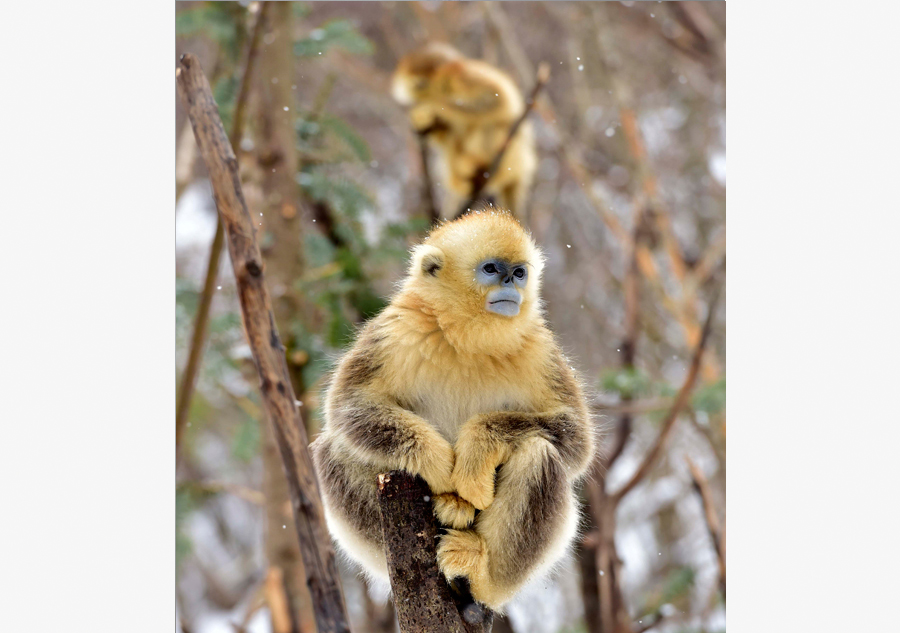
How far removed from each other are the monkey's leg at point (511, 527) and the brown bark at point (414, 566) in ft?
0.14

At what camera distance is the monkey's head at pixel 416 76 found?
15.8 feet

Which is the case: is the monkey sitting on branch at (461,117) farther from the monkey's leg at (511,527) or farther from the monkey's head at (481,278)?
the monkey's leg at (511,527)

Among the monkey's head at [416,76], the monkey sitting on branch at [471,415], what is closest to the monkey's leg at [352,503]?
the monkey sitting on branch at [471,415]

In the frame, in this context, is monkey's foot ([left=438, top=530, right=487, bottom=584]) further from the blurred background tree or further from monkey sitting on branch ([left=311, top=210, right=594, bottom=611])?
Result: the blurred background tree

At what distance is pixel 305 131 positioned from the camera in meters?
3.86

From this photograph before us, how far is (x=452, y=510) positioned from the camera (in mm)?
1684

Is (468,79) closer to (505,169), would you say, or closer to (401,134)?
(505,169)

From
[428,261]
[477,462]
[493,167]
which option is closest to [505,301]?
[428,261]

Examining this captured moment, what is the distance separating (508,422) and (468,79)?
3.62 meters

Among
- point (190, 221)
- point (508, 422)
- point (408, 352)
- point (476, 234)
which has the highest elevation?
point (190, 221)

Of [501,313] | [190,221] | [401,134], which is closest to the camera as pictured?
[501,313]

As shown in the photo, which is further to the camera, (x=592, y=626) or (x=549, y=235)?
(x=549, y=235)

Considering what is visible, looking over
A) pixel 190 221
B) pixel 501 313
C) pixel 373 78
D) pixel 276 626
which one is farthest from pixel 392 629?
pixel 373 78

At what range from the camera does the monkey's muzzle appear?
1688 millimetres
